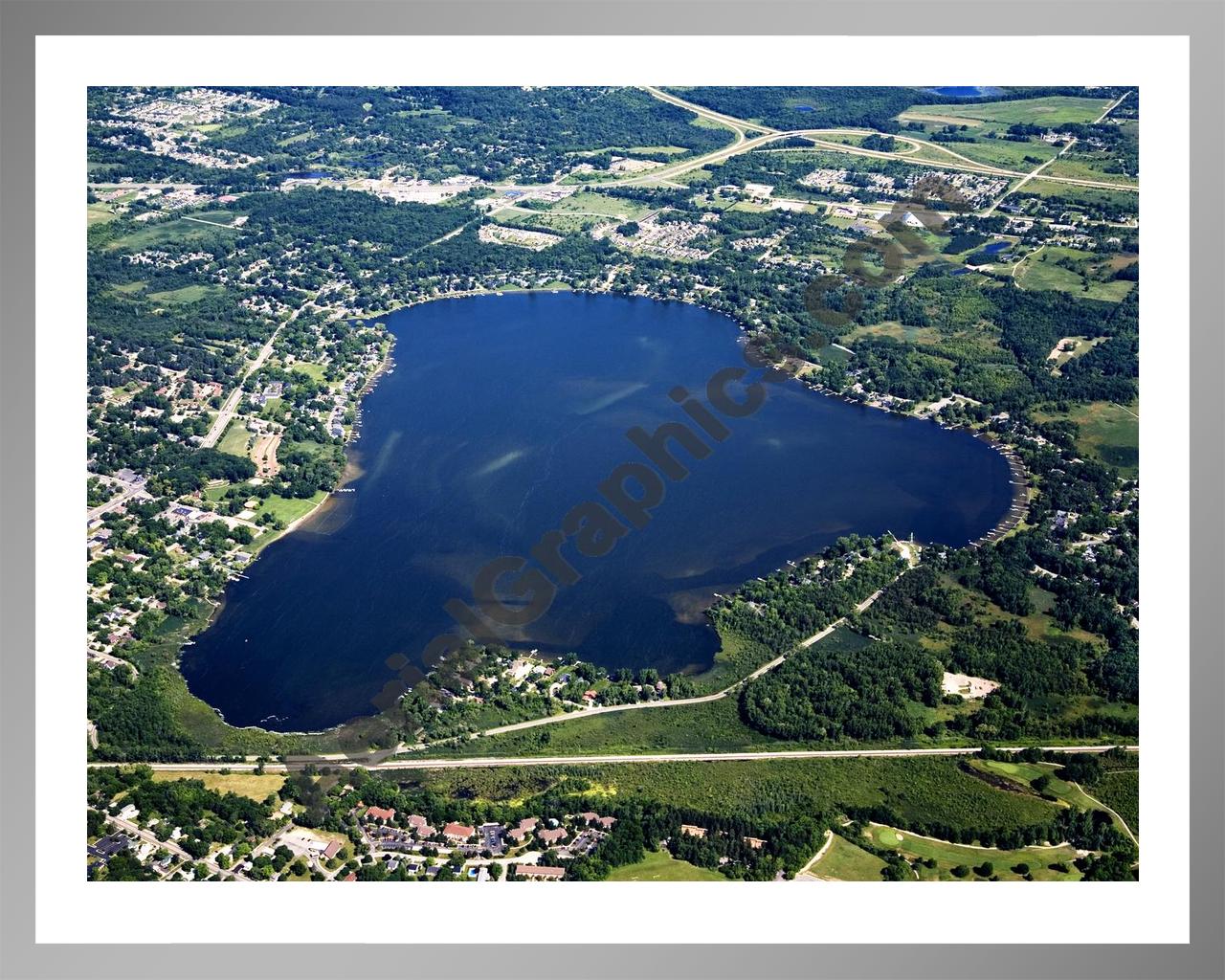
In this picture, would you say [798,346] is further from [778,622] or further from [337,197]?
[337,197]

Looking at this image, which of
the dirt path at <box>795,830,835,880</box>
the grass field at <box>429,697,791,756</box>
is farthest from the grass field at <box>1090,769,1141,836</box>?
the grass field at <box>429,697,791,756</box>

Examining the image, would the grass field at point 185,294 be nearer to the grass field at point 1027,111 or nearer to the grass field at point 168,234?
the grass field at point 168,234

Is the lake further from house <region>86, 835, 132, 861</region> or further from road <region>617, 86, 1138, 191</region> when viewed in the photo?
road <region>617, 86, 1138, 191</region>

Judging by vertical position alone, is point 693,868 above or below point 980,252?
below

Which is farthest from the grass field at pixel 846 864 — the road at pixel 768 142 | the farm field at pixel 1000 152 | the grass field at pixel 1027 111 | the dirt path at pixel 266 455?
the grass field at pixel 1027 111
